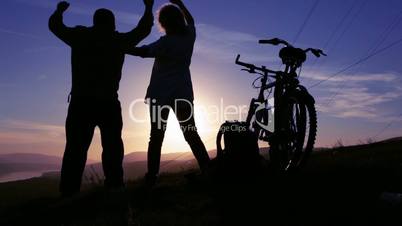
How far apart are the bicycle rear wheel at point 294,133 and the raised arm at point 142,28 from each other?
6.53 ft

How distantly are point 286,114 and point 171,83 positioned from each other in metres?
1.48

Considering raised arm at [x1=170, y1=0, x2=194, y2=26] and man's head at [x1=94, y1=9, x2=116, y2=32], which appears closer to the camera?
man's head at [x1=94, y1=9, x2=116, y2=32]

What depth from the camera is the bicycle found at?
6.36m

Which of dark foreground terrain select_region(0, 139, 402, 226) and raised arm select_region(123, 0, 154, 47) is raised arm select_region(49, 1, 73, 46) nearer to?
raised arm select_region(123, 0, 154, 47)

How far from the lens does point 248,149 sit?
636cm

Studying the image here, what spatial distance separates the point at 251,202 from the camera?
5.21 meters

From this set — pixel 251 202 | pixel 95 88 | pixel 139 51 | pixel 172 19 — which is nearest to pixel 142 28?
pixel 139 51

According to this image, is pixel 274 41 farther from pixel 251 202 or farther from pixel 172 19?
pixel 251 202

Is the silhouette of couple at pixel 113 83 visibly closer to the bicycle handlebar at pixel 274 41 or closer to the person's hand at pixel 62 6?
the person's hand at pixel 62 6

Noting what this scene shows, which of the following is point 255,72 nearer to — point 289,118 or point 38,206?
point 289,118

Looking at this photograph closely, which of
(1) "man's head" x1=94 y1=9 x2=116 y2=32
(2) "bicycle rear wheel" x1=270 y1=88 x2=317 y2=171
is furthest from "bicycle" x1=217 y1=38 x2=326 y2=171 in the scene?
(1) "man's head" x1=94 y1=9 x2=116 y2=32

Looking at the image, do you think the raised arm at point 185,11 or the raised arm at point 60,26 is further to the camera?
the raised arm at point 185,11

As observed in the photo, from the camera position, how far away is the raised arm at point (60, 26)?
267 inches

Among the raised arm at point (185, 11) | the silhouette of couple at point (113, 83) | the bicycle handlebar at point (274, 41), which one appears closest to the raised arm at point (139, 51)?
the silhouette of couple at point (113, 83)
